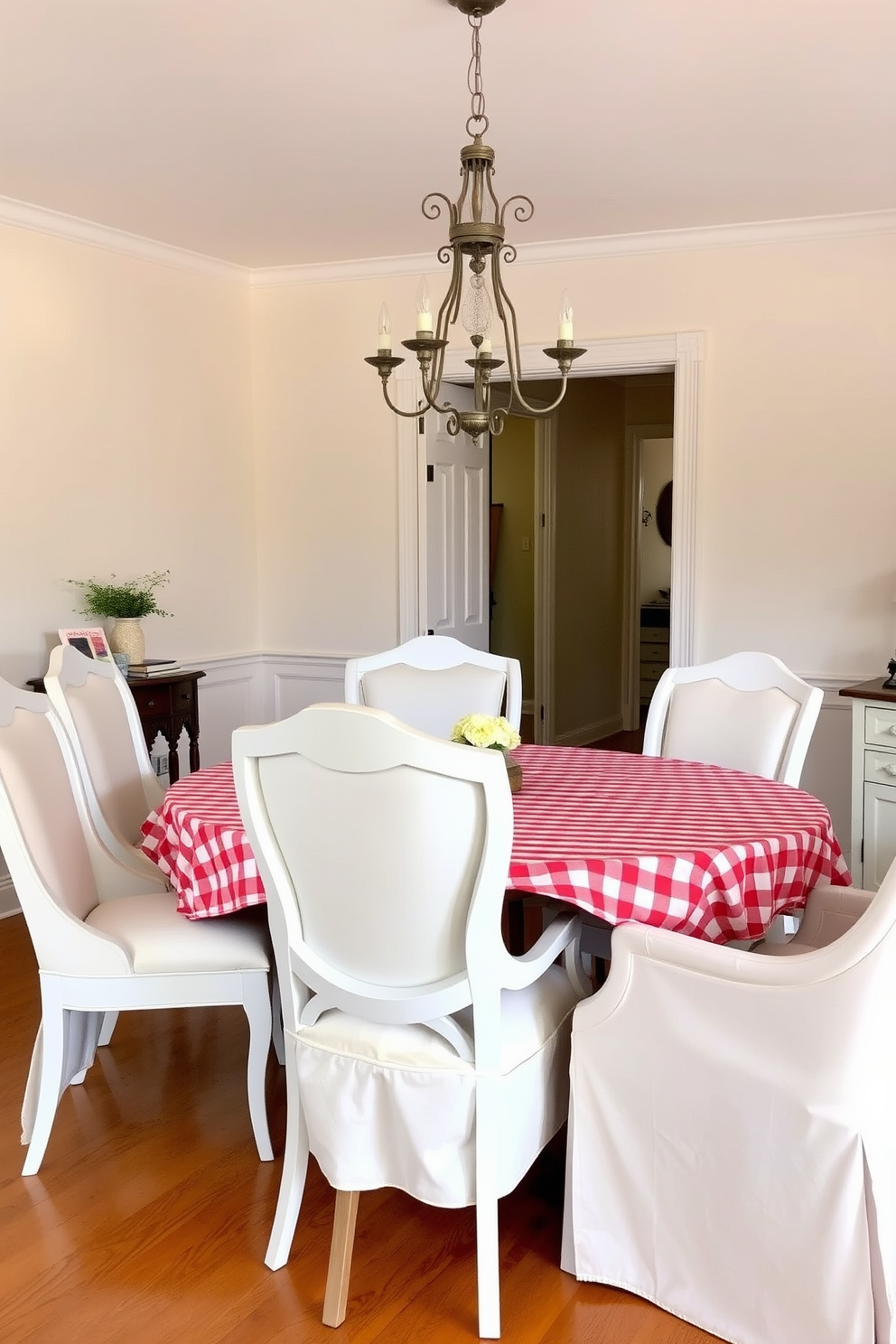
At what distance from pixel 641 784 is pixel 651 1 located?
6.13ft

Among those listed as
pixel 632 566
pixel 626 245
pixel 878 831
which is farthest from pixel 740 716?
pixel 632 566

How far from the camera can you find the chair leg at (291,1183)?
2.17m

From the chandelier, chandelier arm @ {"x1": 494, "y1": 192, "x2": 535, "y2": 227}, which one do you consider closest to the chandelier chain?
the chandelier

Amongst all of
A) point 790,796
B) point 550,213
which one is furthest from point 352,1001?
point 550,213

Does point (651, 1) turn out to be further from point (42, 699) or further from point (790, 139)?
point (42, 699)

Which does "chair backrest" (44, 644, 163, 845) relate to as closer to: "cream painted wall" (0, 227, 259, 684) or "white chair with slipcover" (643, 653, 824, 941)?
"cream painted wall" (0, 227, 259, 684)

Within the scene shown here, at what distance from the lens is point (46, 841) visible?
252 centimetres

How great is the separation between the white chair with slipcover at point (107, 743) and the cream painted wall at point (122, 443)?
1280mm

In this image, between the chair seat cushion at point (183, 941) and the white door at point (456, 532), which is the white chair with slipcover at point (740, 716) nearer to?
the chair seat cushion at point (183, 941)

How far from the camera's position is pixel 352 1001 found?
2.02 meters

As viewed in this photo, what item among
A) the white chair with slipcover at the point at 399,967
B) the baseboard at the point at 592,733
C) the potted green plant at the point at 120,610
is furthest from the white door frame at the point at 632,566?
the white chair with slipcover at the point at 399,967

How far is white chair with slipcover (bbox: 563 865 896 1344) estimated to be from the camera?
175 cm

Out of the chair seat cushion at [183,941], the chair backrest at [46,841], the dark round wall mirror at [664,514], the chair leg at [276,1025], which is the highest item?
the dark round wall mirror at [664,514]

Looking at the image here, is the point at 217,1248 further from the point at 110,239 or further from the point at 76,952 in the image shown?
the point at 110,239
